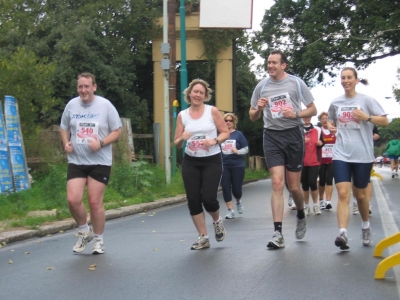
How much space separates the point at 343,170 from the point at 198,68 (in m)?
29.6

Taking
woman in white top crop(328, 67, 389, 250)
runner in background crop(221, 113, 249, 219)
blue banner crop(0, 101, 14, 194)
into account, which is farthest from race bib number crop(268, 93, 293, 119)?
blue banner crop(0, 101, 14, 194)

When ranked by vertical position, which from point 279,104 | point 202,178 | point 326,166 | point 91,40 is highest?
point 91,40

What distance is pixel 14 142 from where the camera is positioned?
15.8 meters

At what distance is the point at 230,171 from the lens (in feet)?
42.0

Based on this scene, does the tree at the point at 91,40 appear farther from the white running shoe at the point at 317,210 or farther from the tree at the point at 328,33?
the white running shoe at the point at 317,210

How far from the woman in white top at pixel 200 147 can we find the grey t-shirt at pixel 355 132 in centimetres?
119

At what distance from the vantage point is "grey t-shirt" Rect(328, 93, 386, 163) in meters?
7.95

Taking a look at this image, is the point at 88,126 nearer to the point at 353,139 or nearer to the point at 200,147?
Result: the point at 200,147

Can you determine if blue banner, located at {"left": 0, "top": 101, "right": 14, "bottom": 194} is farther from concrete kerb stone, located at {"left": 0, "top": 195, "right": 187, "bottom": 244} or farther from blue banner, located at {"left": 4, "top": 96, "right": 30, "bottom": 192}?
concrete kerb stone, located at {"left": 0, "top": 195, "right": 187, "bottom": 244}

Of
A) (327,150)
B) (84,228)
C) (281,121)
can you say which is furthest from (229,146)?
(84,228)

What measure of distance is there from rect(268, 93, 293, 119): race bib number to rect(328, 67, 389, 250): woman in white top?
0.50 metres

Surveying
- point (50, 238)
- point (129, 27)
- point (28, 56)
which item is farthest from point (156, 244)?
point (129, 27)

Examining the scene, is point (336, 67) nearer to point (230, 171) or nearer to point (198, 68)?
point (198, 68)

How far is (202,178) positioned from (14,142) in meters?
8.30
